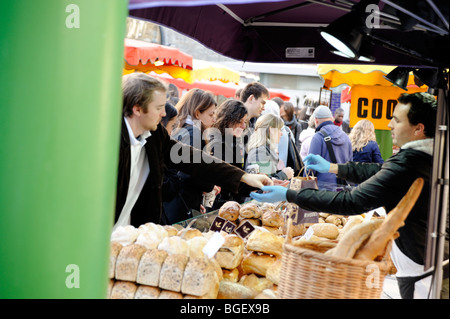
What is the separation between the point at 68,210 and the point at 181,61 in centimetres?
675

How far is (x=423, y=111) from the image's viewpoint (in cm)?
247

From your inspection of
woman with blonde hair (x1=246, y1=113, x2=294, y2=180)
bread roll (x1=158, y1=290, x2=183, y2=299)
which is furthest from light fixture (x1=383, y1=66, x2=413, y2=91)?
bread roll (x1=158, y1=290, x2=183, y2=299)

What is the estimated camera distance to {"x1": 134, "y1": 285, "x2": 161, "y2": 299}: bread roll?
2.22 m

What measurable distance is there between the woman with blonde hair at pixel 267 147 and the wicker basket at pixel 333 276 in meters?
3.31

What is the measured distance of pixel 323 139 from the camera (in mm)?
6645

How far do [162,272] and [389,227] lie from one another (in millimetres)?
974

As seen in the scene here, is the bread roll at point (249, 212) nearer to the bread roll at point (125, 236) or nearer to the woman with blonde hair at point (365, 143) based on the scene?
the bread roll at point (125, 236)

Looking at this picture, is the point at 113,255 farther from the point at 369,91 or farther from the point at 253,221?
the point at 369,91

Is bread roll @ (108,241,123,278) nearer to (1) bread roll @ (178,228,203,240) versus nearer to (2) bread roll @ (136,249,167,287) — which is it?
(2) bread roll @ (136,249,167,287)

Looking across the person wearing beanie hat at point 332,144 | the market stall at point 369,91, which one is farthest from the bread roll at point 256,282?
the market stall at point 369,91

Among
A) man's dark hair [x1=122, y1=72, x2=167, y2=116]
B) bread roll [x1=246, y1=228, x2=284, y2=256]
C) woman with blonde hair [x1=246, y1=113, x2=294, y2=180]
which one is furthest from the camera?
woman with blonde hair [x1=246, y1=113, x2=294, y2=180]

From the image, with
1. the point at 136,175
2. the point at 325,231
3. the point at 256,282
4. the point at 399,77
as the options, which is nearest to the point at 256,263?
the point at 256,282

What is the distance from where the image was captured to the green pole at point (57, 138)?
1.62 metres

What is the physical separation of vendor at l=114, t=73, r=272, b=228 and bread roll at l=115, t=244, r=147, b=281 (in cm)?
85
